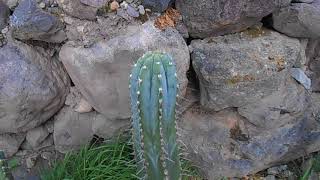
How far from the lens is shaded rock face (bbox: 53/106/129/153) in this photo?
234cm

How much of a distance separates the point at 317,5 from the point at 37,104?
48.9 inches

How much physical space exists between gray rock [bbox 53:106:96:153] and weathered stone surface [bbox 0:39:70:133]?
0.24ft

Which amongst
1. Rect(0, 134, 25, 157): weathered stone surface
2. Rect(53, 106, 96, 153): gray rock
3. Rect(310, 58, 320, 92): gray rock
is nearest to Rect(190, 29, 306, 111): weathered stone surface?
Rect(310, 58, 320, 92): gray rock

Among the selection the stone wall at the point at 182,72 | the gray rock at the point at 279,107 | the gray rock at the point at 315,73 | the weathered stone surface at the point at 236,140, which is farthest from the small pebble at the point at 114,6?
the gray rock at the point at 315,73

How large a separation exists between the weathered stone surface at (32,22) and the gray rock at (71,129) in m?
0.41

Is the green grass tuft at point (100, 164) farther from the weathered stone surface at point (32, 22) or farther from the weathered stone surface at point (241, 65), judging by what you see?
the weathered stone surface at point (32, 22)

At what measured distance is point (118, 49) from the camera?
81.4 inches

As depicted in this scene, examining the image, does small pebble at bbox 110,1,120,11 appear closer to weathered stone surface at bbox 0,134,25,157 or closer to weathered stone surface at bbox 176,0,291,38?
weathered stone surface at bbox 176,0,291,38

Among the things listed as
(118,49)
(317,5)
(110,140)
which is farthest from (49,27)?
(317,5)

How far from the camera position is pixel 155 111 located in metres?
1.72

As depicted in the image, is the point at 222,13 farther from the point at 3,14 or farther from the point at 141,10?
the point at 3,14

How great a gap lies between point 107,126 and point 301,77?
2.94 ft

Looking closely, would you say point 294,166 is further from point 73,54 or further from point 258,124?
point 73,54

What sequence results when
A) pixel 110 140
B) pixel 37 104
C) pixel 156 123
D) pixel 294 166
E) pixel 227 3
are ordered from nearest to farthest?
pixel 156 123 < pixel 227 3 < pixel 37 104 < pixel 110 140 < pixel 294 166
